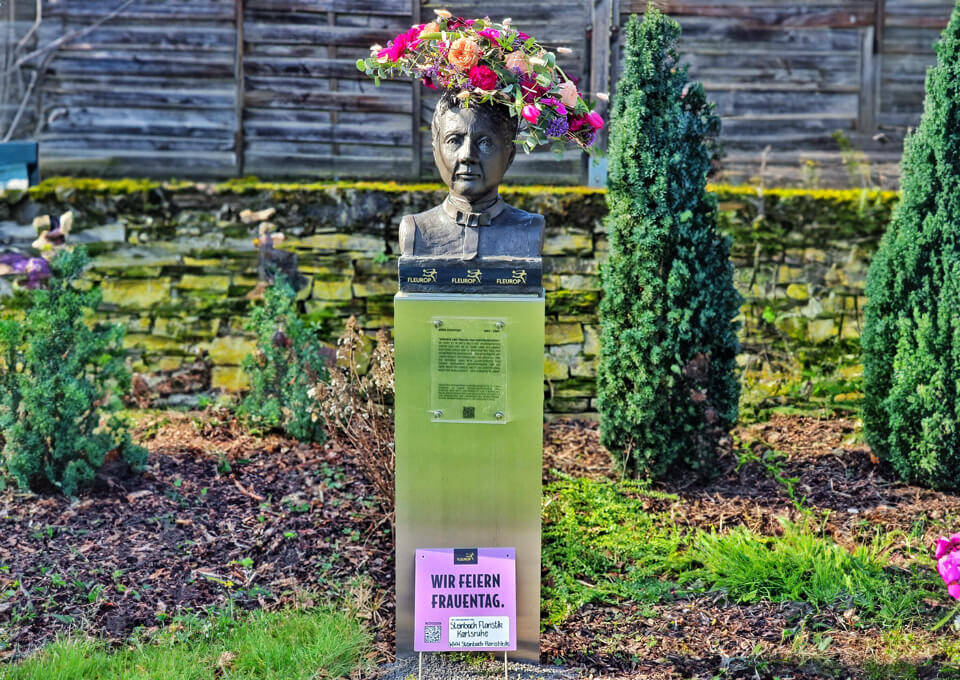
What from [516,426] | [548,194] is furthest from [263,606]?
[548,194]

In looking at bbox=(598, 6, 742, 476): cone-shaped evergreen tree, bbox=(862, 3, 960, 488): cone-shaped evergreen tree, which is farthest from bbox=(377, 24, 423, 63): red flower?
bbox=(862, 3, 960, 488): cone-shaped evergreen tree

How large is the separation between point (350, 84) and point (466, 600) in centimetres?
453

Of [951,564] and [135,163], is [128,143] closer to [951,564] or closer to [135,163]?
[135,163]

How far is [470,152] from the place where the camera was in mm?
3113

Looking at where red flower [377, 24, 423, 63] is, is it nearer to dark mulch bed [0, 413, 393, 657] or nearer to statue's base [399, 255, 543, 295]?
statue's base [399, 255, 543, 295]

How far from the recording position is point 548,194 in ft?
18.2

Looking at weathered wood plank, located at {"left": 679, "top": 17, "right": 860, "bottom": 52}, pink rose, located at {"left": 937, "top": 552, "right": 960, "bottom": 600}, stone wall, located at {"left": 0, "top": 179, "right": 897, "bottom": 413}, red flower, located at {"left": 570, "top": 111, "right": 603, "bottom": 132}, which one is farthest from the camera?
weathered wood plank, located at {"left": 679, "top": 17, "right": 860, "bottom": 52}

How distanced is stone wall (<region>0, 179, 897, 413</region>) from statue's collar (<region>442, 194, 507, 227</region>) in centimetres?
236

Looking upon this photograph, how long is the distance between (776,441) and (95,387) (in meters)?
3.64

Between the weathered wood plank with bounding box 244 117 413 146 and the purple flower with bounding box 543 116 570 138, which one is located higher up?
the weathered wood plank with bounding box 244 117 413 146

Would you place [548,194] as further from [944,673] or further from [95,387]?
[944,673]

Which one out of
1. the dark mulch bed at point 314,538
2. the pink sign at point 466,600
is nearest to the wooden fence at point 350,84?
the dark mulch bed at point 314,538

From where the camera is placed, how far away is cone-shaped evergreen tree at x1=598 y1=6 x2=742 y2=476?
4.34m

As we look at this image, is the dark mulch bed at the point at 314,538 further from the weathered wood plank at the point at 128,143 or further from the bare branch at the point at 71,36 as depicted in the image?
the bare branch at the point at 71,36
